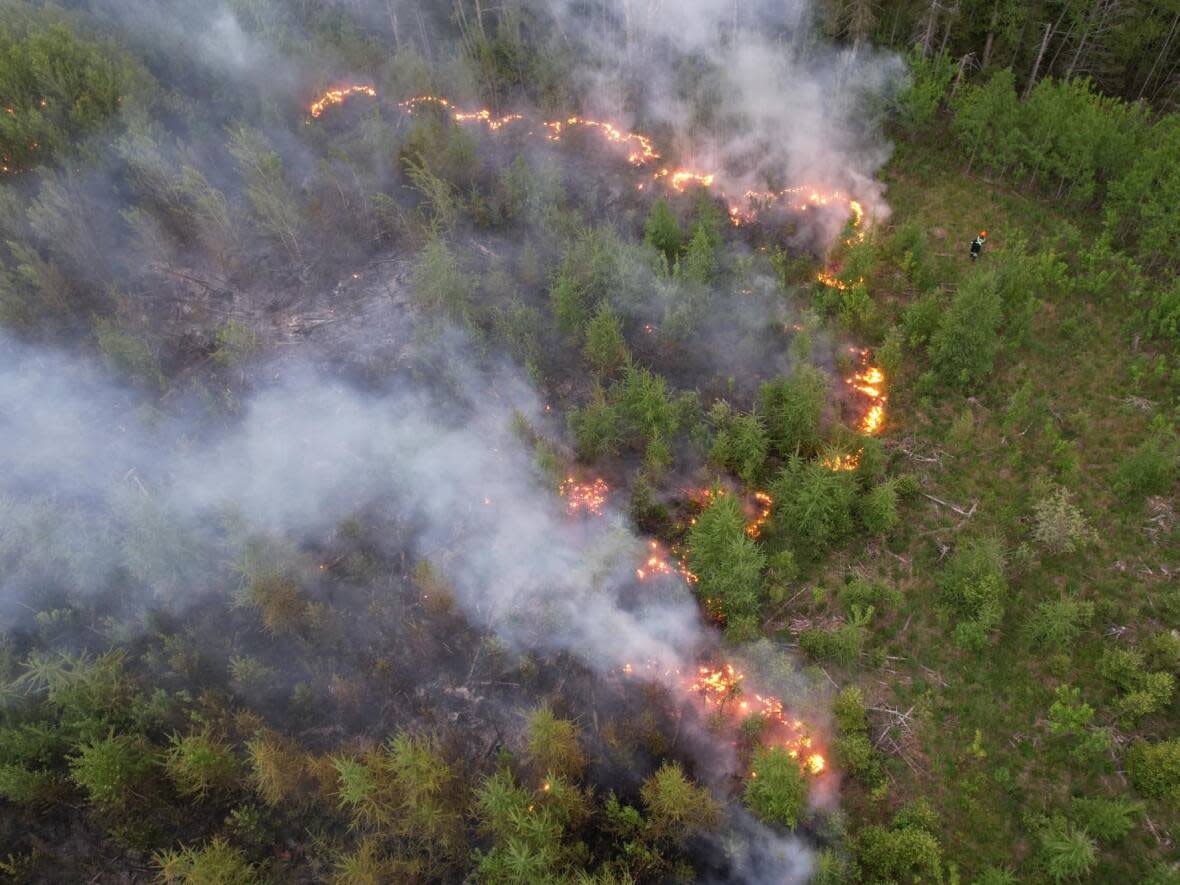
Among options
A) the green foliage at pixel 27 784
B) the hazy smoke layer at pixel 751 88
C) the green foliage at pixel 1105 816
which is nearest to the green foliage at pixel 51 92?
the hazy smoke layer at pixel 751 88

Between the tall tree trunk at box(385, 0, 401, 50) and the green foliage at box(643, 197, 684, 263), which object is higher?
the tall tree trunk at box(385, 0, 401, 50)

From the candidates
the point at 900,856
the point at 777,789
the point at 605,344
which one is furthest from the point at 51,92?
the point at 900,856

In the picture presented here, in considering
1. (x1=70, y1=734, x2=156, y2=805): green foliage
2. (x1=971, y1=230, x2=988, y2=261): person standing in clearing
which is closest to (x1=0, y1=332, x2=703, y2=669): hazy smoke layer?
(x1=70, y1=734, x2=156, y2=805): green foliage

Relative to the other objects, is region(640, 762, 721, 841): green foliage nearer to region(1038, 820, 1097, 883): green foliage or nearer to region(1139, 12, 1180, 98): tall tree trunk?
region(1038, 820, 1097, 883): green foliage

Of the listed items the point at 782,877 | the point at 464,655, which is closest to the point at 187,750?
the point at 464,655

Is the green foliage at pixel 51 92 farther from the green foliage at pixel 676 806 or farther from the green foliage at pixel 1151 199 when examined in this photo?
the green foliage at pixel 1151 199

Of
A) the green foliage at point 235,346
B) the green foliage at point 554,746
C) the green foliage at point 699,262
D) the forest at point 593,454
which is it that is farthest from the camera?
the green foliage at point 699,262
